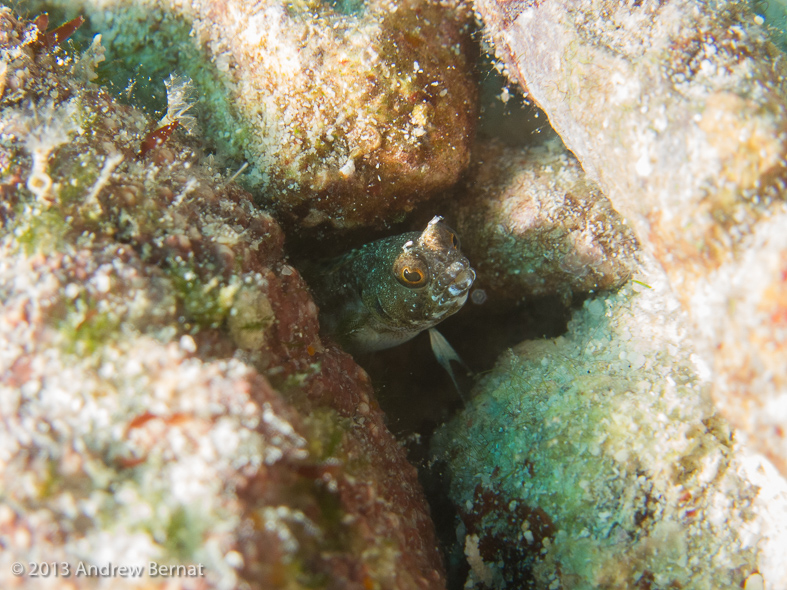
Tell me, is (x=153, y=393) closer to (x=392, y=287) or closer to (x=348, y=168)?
(x=348, y=168)

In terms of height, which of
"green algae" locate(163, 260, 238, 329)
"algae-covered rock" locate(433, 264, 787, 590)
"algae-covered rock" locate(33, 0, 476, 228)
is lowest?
"algae-covered rock" locate(433, 264, 787, 590)

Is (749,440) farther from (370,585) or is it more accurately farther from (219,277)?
(219,277)

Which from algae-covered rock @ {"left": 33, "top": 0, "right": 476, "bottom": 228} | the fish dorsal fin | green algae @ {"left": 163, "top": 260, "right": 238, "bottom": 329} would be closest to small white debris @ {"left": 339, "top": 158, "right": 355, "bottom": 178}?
algae-covered rock @ {"left": 33, "top": 0, "right": 476, "bottom": 228}

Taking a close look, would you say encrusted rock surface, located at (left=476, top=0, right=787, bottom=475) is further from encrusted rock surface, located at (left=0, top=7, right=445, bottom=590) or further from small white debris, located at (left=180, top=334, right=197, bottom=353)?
small white debris, located at (left=180, top=334, right=197, bottom=353)

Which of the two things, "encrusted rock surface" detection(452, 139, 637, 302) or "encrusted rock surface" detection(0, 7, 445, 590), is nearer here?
"encrusted rock surface" detection(0, 7, 445, 590)

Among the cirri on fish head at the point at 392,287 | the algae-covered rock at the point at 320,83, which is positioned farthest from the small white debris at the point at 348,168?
the cirri on fish head at the point at 392,287

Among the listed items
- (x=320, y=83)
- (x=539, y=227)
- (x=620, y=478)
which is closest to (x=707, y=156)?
(x=620, y=478)

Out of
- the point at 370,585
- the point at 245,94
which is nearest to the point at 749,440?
the point at 370,585
